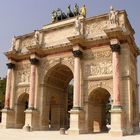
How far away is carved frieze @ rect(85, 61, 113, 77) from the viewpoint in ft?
65.6

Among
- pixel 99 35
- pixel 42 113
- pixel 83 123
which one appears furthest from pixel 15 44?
pixel 83 123

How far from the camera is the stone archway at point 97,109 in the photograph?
2058 centimetres

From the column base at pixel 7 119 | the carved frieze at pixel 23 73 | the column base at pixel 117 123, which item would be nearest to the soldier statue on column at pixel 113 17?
the column base at pixel 117 123

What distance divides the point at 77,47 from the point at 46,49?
3801mm

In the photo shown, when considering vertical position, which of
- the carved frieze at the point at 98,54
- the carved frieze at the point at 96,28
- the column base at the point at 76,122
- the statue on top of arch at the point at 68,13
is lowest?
the column base at the point at 76,122

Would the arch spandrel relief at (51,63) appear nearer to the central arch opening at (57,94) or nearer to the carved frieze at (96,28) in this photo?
the central arch opening at (57,94)

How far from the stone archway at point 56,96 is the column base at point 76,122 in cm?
441

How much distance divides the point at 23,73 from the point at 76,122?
8.67 meters

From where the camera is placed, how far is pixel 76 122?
19.2 metres

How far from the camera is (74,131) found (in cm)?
1906

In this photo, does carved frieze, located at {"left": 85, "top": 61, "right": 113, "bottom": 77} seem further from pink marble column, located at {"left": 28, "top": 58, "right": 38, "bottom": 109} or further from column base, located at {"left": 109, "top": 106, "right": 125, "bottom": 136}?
pink marble column, located at {"left": 28, "top": 58, "right": 38, "bottom": 109}

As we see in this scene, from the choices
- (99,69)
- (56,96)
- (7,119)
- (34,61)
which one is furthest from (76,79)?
(7,119)

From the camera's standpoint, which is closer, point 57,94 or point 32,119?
point 32,119

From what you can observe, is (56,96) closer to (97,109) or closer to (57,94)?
(57,94)
